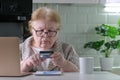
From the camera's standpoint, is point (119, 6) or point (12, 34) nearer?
point (12, 34)

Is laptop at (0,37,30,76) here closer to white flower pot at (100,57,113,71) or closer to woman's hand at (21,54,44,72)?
woman's hand at (21,54,44,72)

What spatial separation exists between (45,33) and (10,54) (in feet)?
2.07

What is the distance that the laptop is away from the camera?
1513 mm

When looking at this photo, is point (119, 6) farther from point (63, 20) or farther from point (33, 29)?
point (33, 29)

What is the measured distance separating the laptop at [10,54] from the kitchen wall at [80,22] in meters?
1.82

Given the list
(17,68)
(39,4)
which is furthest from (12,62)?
(39,4)

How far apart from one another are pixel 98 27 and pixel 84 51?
0.34 m

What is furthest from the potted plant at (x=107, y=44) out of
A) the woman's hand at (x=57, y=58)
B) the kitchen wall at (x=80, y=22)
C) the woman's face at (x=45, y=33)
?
the woman's hand at (x=57, y=58)

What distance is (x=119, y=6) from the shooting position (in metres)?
3.39

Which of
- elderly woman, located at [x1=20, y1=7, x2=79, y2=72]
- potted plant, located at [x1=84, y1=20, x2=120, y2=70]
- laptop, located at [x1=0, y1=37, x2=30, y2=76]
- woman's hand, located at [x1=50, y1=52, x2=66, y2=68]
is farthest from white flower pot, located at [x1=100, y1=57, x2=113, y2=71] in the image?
laptop, located at [x1=0, y1=37, x2=30, y2=76]

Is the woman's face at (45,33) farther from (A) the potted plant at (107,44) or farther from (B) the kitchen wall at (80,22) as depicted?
(B) the kitchen wall at (80,22)

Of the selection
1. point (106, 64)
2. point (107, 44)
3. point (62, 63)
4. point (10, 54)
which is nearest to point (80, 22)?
point (107, 44)

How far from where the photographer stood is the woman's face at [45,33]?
214 cm

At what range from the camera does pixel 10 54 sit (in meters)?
1.53
